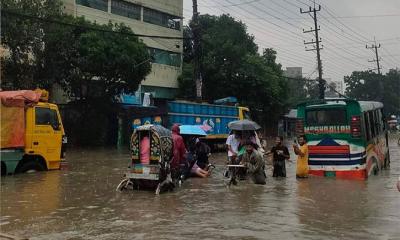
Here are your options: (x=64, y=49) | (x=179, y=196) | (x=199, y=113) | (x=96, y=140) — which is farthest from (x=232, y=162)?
(x=96, y=140)

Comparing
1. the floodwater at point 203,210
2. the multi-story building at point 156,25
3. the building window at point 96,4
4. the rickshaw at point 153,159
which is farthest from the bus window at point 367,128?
the building window at point 96,4

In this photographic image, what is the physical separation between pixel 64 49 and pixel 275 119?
29770 mm

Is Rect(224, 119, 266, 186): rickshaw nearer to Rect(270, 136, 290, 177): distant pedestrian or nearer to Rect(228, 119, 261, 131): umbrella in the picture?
Rect(228, 119, 261, 131): umbrella

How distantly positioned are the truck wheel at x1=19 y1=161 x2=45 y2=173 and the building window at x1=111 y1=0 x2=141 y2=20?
2574 cm

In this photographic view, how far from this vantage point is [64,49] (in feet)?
91.2

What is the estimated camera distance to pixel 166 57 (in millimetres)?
45281

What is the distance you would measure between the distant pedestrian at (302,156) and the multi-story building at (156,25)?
82.1ft

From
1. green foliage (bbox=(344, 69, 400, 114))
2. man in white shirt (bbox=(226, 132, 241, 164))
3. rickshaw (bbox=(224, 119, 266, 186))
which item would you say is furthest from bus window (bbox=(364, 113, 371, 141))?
green foliage (bbox=(344, 69, 400, 114))

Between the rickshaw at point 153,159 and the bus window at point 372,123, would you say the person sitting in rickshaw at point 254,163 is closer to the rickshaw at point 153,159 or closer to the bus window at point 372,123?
the rickshaw at point 153,159

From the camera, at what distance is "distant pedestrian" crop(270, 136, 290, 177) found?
15.0m

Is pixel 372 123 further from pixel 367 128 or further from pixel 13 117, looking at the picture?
pixel 13 117

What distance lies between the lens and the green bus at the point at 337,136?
14.6 metres

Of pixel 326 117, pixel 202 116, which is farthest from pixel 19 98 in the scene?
pixel 202 116

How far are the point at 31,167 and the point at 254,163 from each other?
6899mm
